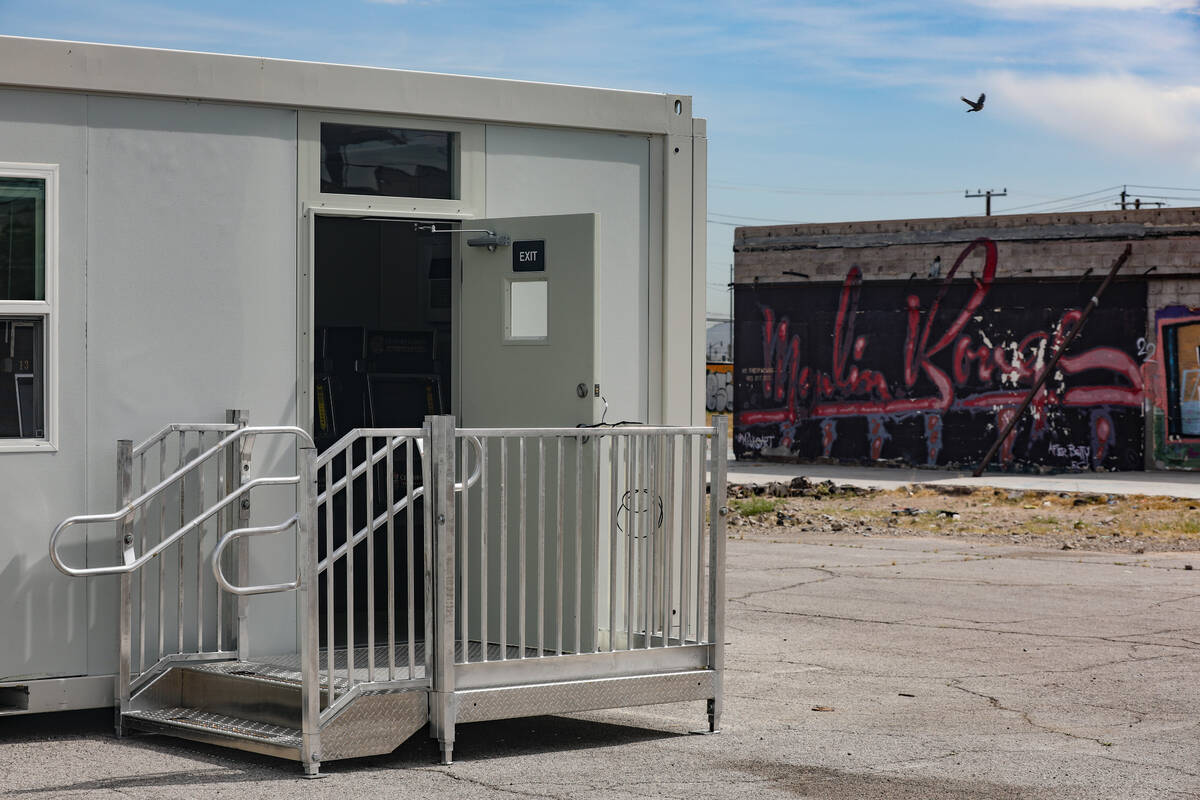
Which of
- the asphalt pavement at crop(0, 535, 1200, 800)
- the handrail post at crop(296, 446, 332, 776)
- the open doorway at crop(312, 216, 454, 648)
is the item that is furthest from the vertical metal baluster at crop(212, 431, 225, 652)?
the open doorway at crop(312, 216, 454, 648)

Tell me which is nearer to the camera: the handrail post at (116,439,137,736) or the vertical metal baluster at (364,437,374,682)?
the vertical metal baluster at (364,437,374,682)

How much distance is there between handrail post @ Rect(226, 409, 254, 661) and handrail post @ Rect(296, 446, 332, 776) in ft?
3.84

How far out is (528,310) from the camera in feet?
25.3

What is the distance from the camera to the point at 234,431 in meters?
7.06

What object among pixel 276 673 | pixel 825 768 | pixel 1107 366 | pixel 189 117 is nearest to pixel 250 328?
pixel 189 117

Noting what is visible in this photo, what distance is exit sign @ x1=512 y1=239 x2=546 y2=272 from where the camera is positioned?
24.8ft

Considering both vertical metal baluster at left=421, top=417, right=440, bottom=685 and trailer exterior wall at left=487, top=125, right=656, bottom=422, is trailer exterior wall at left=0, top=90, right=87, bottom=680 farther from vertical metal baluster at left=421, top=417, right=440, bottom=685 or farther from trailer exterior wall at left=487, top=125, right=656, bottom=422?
trailer exterior wall at left=487, top=125, right=656, bottom=422

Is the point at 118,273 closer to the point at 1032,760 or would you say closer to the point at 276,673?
the point at 276,673

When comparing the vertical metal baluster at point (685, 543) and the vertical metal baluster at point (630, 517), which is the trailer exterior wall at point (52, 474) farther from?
the vertical metal baluster at point (685, 543)

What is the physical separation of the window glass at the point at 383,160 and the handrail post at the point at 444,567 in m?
1.85

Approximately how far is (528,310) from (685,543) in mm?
1547

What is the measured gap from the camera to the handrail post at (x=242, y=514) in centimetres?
713

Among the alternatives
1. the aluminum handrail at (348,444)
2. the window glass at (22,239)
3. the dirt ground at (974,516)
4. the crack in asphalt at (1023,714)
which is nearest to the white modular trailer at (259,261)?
the window glass at (22,239)

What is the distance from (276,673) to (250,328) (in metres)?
1.74
